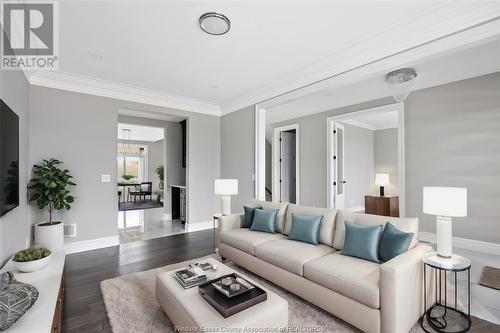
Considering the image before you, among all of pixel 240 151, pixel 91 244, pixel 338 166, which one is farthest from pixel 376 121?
pixel 91 244

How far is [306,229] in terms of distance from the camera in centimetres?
288

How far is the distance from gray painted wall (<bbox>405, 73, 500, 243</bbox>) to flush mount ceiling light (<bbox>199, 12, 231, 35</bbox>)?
3927mm

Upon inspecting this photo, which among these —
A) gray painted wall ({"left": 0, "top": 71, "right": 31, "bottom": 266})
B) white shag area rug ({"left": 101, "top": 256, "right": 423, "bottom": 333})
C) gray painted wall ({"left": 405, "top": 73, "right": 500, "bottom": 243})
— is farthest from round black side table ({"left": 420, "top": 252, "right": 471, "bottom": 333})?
gray painted wall ({"left": 0, "top": 71, "right": 31, "bottom": 266})

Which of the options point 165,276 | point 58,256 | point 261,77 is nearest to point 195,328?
point 165,276

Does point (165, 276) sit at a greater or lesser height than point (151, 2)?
lesser

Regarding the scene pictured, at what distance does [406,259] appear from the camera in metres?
1.96

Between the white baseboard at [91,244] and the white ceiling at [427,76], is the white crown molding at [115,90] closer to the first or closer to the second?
the white ceiling at [427,76]

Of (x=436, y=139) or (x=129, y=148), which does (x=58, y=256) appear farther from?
(x=129, y=148)

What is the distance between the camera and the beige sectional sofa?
1826 mm

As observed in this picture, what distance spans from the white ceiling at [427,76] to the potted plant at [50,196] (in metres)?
3.73

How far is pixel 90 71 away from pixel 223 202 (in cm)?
292

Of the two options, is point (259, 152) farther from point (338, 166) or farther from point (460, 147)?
point (460, 147)

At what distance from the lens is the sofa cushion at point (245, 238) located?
3.03 meters

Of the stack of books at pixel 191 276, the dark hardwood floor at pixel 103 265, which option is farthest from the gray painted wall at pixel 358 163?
the stack of books at pixel 191 276
